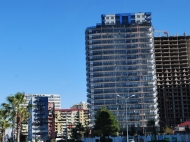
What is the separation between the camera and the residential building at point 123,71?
567ft

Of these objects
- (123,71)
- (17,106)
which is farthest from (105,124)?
(123,71)

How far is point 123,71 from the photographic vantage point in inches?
6880

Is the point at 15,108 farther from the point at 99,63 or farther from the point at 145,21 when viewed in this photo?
the point at 145,21

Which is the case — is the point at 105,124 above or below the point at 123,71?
below

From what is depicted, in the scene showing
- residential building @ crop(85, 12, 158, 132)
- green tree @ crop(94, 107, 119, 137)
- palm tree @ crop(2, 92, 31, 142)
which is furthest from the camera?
residential building @ crop(85, 12, 158, 132)

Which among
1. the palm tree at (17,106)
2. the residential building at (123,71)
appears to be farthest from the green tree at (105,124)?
the residential building at (123,71)

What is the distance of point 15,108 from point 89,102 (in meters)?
115

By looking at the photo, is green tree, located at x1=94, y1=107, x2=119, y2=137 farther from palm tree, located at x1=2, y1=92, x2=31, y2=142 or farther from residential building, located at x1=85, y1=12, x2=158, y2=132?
residential building, located at x1=85, y1=12, x2=158, y2=132

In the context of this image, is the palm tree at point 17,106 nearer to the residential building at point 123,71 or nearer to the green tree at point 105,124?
the green tree at point 105,124

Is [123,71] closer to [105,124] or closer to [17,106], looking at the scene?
[105,124]

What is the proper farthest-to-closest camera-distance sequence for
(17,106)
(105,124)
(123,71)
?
(123,71)
(105,124)
(17,106)

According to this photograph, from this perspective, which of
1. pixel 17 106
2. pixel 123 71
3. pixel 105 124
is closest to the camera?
pixel 17 106

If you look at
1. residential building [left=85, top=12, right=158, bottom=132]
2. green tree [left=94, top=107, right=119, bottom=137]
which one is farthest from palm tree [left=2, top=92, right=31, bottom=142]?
residential building [left=85, top=12, right=158, bottom=132]

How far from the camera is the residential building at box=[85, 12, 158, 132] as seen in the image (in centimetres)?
17288
